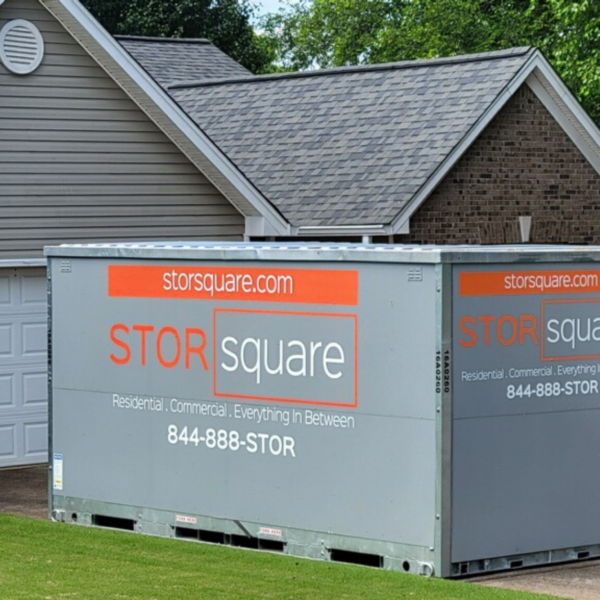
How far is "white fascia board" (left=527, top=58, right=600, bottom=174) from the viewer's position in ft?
69.9

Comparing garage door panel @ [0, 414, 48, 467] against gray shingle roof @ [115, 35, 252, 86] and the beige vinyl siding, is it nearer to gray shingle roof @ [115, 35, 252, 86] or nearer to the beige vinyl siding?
the beige vinyl siding

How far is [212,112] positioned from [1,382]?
8461mm

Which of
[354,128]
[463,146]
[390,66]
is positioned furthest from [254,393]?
[390,66]

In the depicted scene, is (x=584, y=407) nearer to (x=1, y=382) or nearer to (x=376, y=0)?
(x=1, y=382)

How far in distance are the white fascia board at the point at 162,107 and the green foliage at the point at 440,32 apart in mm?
15442

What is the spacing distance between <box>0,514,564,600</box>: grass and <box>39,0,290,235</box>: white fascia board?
6906 mm

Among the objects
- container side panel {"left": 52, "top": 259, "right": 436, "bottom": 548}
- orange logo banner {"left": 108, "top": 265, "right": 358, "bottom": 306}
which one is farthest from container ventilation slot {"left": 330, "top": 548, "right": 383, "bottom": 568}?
orange logo banner {"left": 108, "top": 265, "right": 358, "bottom": 306}

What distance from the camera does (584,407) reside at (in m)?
11.7

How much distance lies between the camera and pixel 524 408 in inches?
447

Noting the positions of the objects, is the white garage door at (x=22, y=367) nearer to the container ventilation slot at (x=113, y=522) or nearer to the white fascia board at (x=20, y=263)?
the white fascia board at (x=20, y=263)

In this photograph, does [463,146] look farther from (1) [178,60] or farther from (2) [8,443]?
(1) [178,60]

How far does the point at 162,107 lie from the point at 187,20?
1209 inches

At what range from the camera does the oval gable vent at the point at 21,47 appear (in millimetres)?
17125

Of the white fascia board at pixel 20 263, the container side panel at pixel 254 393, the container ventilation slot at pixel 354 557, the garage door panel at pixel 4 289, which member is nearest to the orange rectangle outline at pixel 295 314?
the container side panel at pixel 254 393
